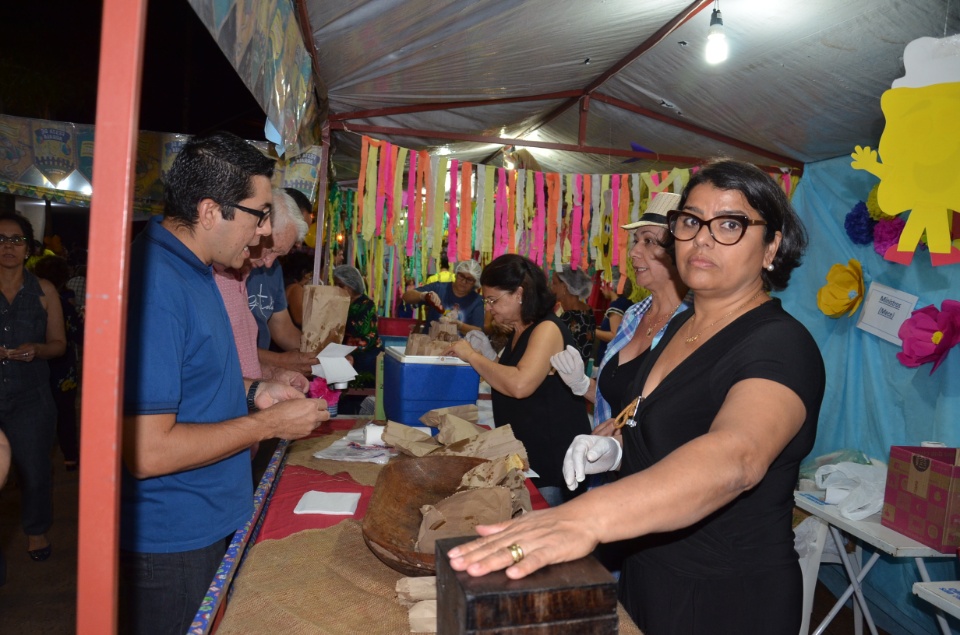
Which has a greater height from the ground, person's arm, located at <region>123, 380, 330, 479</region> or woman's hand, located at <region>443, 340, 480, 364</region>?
woman's hand, located at <region>443, 340, 480, 364</region>

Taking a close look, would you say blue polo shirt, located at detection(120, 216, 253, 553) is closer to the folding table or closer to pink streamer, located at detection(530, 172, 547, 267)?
the folding table

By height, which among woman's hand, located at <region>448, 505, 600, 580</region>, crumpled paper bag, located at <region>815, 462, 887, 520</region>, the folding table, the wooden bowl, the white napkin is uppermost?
woman's hand, located at <region>448, 505, 600, 580</region>

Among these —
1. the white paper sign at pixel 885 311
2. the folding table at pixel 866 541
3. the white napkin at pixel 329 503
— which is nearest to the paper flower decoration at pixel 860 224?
the white paper sign at pixel 885 311

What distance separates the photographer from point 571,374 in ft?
8.71

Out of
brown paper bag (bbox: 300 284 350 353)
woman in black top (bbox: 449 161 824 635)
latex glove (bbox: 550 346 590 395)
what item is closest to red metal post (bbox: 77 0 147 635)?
woman in black top (bbox: 449 161 824 635)

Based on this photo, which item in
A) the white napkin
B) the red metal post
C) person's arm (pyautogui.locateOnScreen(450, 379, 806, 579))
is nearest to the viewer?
the red metal post

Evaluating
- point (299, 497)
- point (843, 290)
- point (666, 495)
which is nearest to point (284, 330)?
point (299, 497)

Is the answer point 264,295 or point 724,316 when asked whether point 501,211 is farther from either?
point 724,316

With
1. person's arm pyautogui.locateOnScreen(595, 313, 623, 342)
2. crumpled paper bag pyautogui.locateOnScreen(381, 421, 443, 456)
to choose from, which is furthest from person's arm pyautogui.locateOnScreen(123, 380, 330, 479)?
person's arm pyautogui.locateOnScreen(595, 313, 623, 342)

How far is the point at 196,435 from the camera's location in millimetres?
1435

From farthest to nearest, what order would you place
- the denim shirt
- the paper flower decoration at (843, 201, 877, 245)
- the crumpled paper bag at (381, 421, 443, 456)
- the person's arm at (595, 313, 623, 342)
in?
the person's arm at (595, 313, 623, 342)
the paper flower decoration at (843, 201, 877, 245)
the denim shirt
the crumpled paper bag at (381, 421, 443, 456)

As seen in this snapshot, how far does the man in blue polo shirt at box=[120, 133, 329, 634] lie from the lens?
4.61 ft

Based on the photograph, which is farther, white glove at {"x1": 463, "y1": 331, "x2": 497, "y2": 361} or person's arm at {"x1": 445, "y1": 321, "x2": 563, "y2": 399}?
white glove at {"x1": 463, "y1": 331, "x2": 497, "y2": 361}

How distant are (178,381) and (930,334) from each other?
134 inches
